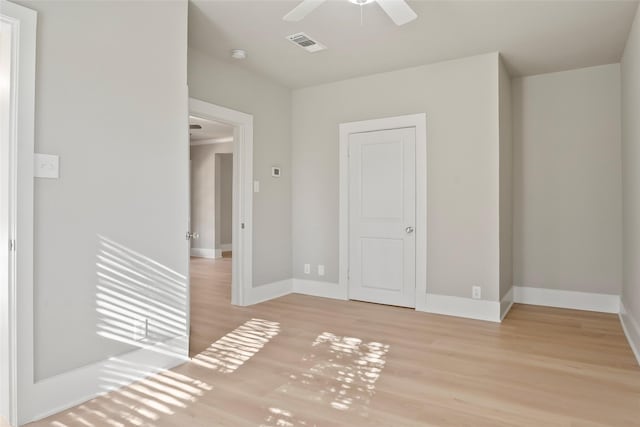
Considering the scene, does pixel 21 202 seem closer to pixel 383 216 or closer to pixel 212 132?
pixel 383 216

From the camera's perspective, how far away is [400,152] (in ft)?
15.0

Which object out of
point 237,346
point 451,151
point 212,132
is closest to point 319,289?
point 237,346

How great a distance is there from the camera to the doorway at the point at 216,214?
4.17 m

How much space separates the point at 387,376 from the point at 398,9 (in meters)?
2.30

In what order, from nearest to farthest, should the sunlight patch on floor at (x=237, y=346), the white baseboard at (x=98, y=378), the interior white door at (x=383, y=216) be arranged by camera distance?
the white baseboard at (x=98, y=378)
the sunlight patch on floor at (x=237, y=346)
the interior white door at (x=383, y=216)

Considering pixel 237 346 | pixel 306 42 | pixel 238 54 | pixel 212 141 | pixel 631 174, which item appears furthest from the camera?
pixel 212 141

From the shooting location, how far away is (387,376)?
2.72m

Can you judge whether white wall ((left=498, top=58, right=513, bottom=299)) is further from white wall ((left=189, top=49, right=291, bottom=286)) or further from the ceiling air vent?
white wall ((left=189, top=49, right=291, bottom=286))

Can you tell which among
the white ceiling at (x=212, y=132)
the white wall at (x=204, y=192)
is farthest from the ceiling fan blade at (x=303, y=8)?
the white wall at (x=204, y=192)

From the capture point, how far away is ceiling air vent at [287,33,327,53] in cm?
365

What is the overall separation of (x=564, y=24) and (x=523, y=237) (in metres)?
2.36

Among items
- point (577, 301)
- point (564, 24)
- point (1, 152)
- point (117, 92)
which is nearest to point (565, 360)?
point (577, 301)

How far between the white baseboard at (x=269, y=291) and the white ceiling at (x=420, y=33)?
246cm

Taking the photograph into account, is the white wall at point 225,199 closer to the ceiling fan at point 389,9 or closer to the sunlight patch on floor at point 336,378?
the sunlight patch on floor at point 336,378
